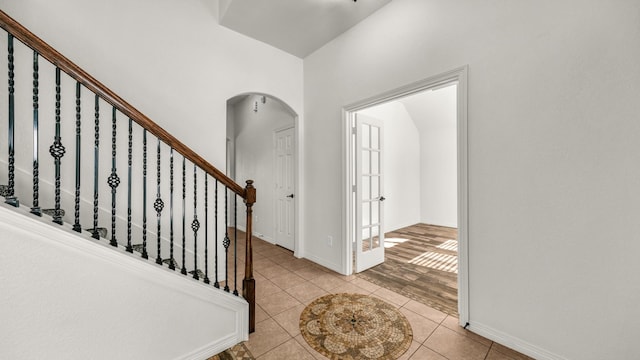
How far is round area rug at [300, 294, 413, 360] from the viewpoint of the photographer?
Result: 167 centimetres

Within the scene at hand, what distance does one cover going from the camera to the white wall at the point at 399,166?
5.20 metres

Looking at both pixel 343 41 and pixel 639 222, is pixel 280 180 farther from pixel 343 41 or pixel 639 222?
pixel 639 222

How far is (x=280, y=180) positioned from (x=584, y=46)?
3.71 metres

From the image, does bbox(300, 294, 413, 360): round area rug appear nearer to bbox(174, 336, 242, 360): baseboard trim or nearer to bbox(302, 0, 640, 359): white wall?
bbox(174, 336, 242, 360): baseboard trim

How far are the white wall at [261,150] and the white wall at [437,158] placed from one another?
120 inches

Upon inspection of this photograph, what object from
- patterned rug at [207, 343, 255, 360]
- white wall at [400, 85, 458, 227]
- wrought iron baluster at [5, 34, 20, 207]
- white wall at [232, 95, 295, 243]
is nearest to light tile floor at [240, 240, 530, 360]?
patterned rug at [207, 343, 255, 360]

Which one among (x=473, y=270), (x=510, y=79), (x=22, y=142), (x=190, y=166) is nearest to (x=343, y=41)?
(x=510, y=79)

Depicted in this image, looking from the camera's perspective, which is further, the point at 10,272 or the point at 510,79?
the point at 510,79

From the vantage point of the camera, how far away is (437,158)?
5.91m

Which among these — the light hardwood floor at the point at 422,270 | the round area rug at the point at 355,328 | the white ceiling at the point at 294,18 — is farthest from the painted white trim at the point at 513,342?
the white ceiling at the point at 294,18

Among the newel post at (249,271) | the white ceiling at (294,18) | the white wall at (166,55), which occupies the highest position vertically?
the white ceiling at (294,18)

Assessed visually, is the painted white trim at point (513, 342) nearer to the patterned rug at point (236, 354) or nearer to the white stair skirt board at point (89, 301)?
the patterned rug at point (236, 354)

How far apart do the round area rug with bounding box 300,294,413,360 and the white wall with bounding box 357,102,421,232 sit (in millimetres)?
3076

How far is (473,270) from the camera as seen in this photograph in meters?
1.89
